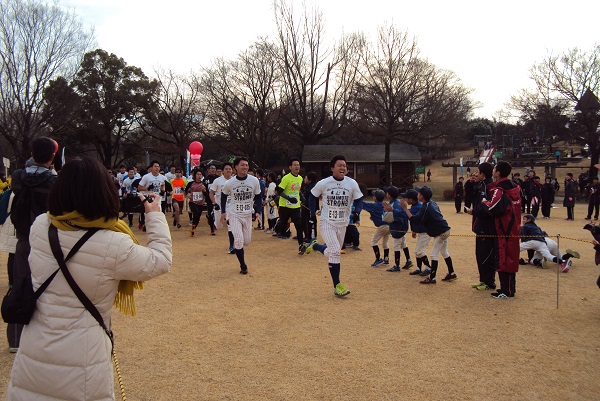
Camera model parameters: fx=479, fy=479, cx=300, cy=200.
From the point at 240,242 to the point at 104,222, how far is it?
6.38 meters

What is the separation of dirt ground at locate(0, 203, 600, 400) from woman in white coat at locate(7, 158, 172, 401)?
6.16 ft

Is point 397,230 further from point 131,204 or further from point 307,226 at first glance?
point 131,204

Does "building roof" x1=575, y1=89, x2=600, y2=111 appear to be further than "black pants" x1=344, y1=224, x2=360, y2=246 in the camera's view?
Yes

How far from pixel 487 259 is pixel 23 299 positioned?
22.4 feet

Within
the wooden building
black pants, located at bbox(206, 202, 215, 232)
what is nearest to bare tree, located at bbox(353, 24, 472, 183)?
the wooden building

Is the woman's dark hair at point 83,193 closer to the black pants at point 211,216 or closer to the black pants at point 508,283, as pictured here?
the black pants at point 508,283

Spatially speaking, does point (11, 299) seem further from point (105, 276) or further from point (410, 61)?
point (410, 61)

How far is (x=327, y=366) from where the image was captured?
465cm

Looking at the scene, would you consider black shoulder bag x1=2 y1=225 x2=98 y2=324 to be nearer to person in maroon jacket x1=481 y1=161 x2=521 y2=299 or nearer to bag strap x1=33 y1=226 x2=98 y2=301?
bag strap x1=33 y1=226 x2=98 y2=301

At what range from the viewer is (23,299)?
7.45ft

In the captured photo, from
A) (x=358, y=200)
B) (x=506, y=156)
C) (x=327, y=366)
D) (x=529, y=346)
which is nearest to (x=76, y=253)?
(x=327, y=366)

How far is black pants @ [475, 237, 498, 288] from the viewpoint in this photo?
296 inches

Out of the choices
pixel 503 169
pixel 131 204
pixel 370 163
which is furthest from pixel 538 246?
pixel 370 163

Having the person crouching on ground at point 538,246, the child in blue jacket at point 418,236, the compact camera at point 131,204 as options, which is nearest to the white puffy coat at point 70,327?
the compact camera at point 131,204
